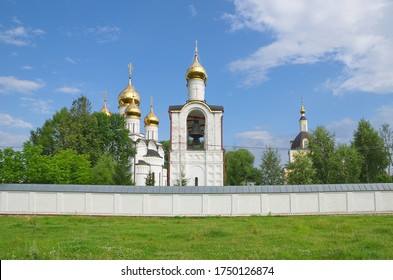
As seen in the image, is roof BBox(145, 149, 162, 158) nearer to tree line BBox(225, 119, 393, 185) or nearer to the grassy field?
tree line BBox(225, 119, 393, 185)

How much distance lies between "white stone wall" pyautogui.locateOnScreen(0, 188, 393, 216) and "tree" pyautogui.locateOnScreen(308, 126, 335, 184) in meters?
15.2

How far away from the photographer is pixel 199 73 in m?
38.4

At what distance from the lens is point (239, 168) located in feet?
198

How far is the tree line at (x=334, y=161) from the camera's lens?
3693cm

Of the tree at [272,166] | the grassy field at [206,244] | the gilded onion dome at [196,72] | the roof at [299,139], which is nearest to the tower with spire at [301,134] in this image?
the roof at [299,139]

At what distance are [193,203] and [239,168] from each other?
38.3 metres

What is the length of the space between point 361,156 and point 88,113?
2790 cm

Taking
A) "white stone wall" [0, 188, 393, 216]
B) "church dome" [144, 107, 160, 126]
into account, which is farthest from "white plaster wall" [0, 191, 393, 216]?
"church dome" [144, 107, 160, 126]

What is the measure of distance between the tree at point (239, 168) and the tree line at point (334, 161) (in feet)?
43.3

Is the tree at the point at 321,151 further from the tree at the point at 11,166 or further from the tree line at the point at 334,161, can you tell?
the tree at the point at 11,166

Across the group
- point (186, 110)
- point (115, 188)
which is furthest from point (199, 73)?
point (115, 188)

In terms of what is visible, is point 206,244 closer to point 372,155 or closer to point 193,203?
point 193,203

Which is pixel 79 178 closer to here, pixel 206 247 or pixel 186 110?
pixel 186 110

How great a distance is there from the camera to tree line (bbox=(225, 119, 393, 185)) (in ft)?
121
